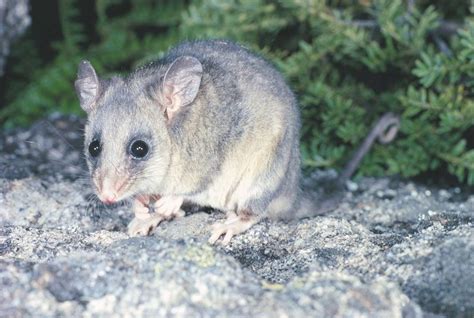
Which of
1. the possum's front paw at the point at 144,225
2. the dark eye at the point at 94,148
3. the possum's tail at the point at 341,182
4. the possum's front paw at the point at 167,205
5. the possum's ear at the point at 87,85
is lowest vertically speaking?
the possum's tail at the point at 341,182

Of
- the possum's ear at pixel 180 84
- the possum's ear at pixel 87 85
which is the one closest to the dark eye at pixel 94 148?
the possum's ear at pixel 87 85

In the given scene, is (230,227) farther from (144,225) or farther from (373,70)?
(373,70)

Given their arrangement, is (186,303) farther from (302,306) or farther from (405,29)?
(405,29)

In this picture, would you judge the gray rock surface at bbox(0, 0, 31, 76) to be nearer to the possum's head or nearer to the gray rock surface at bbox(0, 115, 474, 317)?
the gray rock surface at bbox(0, 115, 474, 317)

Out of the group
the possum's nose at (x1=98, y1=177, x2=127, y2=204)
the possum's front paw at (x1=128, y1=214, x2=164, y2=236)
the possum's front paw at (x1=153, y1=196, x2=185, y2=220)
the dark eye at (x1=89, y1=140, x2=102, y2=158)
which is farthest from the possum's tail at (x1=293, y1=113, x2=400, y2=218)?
the dark eye at (x1=89, y1=140, x2=102, y2=158)

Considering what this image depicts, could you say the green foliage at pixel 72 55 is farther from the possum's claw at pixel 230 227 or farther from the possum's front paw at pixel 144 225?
the possum's claw at pixel 230 227

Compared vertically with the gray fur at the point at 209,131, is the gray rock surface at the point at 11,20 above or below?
below
